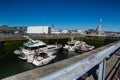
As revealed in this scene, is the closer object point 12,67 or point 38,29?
point 12,67

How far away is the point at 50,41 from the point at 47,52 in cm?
1525

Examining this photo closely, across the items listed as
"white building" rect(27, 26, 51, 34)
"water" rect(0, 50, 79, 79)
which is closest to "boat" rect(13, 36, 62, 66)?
"water" rect(0, 50, 79, 79)

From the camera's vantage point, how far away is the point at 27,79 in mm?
4020

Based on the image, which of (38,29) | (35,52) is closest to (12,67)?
(35,52)

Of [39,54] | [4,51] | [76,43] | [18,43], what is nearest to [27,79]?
[39,54]

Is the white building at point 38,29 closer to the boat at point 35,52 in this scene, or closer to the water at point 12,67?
the boat at point 35,52

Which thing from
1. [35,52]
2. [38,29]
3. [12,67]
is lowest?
[12,67]

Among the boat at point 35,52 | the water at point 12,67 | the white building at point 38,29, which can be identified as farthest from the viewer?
the white building at point 38,29

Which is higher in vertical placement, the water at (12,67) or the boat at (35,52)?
the boat at (35,52)

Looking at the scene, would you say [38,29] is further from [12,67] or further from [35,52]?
[12,67]

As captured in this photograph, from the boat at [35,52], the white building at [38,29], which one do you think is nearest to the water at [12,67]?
the boat at [35,52]

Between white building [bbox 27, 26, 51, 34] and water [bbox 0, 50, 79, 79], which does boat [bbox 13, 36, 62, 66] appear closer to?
water [bbox 0, 50, 79, 79]

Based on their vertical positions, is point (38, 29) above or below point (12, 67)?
above

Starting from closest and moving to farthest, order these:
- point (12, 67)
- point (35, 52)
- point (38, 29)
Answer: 1. point (12, 67)
2. point (35, 52)
3. point (38, 29)
